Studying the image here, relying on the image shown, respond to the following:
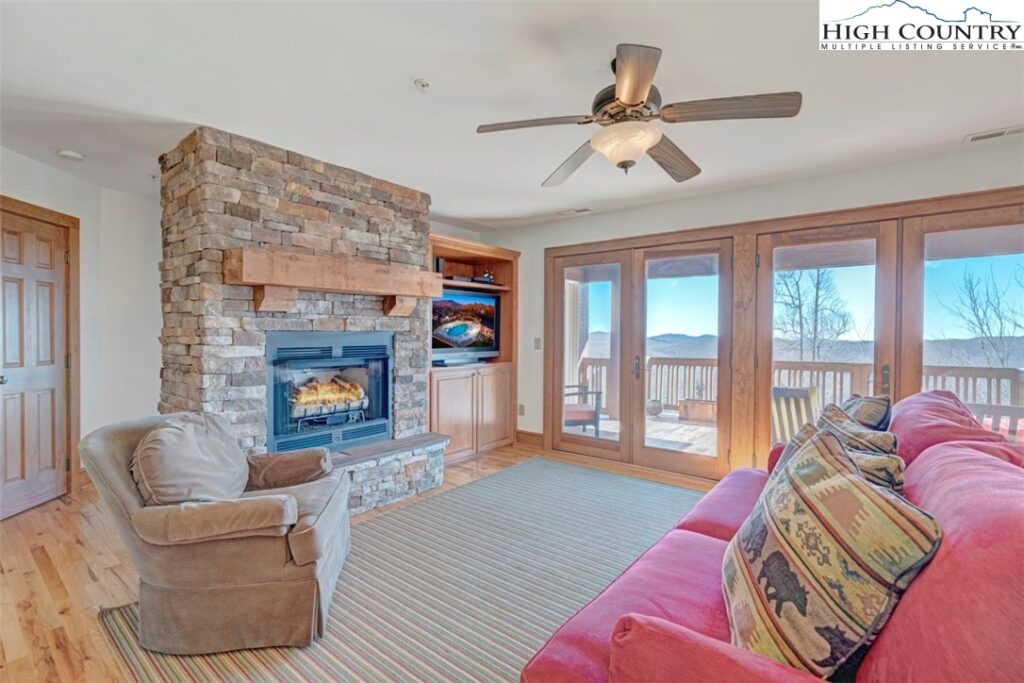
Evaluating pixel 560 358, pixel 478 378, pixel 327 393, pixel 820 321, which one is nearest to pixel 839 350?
pixel 820 321

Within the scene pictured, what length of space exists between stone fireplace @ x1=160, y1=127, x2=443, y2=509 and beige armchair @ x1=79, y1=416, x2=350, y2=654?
0.97 meters

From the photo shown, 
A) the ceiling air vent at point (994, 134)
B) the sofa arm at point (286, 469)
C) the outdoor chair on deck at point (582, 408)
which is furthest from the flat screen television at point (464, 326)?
the ceiling air vent at point (994, 134)

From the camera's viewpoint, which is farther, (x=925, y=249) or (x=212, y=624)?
(x=925, y=249)

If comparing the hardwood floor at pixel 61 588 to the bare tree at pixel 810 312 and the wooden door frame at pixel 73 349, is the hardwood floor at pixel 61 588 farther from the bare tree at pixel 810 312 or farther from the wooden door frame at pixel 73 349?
the bare tree at pixel 810 312

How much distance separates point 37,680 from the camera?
1.65 meters

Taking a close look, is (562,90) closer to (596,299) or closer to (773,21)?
(773,21)

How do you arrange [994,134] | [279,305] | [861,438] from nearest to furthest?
[861,438] → [994,134] → [279,305]

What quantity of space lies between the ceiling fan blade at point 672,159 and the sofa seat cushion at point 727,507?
5.25ft

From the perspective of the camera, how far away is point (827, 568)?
98 cm

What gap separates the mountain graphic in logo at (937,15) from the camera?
1766 mm

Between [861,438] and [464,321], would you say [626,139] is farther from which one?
[464,321]

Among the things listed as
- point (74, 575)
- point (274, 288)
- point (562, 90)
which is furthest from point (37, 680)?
point (562, 90)

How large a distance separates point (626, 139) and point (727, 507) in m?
1.64

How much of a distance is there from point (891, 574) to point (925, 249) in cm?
330
